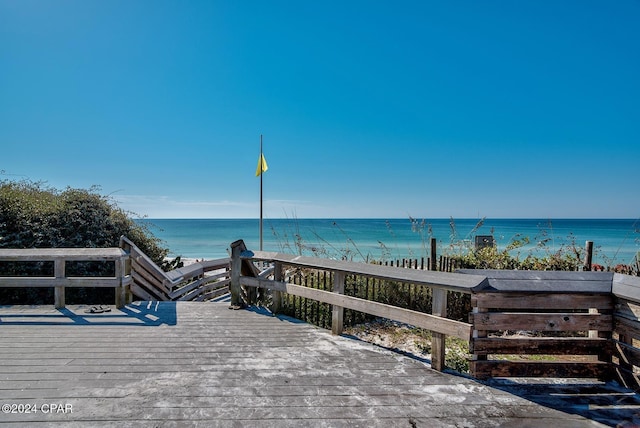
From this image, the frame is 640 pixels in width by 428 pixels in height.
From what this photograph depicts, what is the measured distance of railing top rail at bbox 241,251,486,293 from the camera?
290 cm

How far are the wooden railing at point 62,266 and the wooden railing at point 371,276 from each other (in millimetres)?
1796

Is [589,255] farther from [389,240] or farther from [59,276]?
[389,240]

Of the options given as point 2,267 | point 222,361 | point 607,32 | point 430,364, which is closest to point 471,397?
point 430,364

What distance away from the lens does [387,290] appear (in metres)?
6.18

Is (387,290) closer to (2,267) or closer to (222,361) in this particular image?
(222,361)

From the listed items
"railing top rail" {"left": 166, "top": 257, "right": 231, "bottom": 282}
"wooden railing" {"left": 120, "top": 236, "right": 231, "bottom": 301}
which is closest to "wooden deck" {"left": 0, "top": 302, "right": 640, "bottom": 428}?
"wooden railing" {"left": 120, "top": 236, "right": 231, "bottom": 301}

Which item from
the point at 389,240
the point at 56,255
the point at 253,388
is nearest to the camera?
the point at 253,388

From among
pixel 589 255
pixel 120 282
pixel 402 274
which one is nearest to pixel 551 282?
pixel 402 274

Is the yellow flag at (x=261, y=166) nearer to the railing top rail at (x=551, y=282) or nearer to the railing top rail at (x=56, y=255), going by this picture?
the railing top rail at (x=56, y=255)

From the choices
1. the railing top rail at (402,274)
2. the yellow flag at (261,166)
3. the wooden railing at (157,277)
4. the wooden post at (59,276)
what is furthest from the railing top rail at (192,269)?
the yellow flag at (261,166)

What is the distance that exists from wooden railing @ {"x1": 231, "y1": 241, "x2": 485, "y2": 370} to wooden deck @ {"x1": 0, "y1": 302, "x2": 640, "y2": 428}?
0.41 m

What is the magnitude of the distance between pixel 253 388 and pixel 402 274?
1826 mm

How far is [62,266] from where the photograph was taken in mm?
5047

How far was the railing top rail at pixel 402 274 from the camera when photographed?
9.50ft
